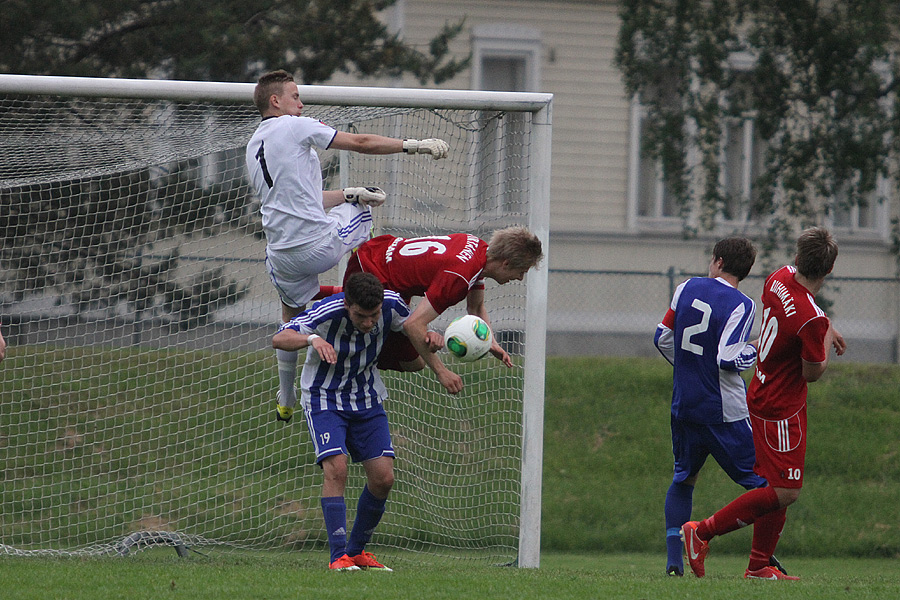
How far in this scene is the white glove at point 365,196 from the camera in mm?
5863

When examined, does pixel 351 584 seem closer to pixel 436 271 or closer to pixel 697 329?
pixel 436 271

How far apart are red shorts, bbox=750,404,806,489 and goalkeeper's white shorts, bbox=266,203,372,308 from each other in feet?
8.44

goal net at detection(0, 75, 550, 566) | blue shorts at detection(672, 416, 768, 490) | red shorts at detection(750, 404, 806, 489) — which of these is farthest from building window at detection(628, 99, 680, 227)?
red shorts at detection(750, 404, 806, 489)

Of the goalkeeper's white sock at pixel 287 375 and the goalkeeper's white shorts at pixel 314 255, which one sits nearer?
the goalkeeper's white shorts at pixel 314 255

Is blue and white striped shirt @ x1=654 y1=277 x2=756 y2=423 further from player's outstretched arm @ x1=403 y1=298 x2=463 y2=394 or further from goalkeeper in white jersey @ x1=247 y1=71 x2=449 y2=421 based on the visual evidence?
goalkeeper in white jersey @ x1=247 y1=71 x2=449 y2=421

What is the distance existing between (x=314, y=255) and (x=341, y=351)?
1.97ft

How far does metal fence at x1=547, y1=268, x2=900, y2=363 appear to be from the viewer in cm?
1535

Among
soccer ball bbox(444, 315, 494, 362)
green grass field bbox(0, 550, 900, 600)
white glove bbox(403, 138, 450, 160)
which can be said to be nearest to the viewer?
green grass field bbox(0, 550, 900, 600)

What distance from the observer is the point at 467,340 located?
17.8 feet

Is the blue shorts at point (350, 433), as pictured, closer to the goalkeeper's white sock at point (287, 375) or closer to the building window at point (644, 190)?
the goalkeeper's white sock at point (287, 375)

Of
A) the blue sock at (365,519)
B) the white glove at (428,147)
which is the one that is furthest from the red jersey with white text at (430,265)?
the blue sock at (365,519)

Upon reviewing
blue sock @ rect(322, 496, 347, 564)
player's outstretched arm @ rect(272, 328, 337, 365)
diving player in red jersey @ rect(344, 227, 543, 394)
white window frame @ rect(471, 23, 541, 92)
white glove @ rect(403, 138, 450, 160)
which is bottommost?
blue sock @ rect(322, 496, 347, 564)

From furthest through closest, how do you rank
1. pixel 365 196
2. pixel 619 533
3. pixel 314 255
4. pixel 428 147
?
pixel 619 533, pixel 365 196, pixel 314 255, pixel 428 147

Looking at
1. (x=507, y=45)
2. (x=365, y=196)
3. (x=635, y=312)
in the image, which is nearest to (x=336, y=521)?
(x=365, y=196)
